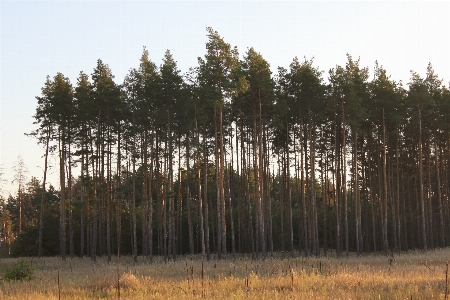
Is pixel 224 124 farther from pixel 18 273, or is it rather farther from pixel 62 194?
pixel 18 273

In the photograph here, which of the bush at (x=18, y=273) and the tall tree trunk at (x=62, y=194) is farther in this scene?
the tall tree trunk at (x=62, y=194)

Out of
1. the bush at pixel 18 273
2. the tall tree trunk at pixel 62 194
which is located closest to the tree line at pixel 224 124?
the tall tree trunk at pixel 62 194

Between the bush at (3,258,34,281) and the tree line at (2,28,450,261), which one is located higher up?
the tree line at (2,28,450,261)

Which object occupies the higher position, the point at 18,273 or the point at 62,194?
the point at 62,194

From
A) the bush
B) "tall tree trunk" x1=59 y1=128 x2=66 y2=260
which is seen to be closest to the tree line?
"tall tree trunk" x1=59 y1=128 x2=66 y2=260

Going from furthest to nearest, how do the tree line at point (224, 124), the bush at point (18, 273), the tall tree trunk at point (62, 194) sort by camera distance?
the tall tree trunk at point (62, 194) < the tree line at point (224, 124) < the bush at point (18, 273)

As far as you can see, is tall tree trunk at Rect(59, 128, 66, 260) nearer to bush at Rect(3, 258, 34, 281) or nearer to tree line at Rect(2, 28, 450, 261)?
tree line at Rect(2, 28, 450, 261)

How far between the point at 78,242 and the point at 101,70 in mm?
24975

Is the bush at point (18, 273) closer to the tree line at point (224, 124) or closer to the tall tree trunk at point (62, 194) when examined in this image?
the tree line at point (224, 124)

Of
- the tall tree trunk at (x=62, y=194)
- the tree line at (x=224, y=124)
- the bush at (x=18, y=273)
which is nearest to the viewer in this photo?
the bush at (x=18, y=273)

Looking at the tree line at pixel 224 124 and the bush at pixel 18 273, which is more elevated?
the tree line at pixel 224 124

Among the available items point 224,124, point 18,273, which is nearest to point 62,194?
point 224,124

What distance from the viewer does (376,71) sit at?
136ft

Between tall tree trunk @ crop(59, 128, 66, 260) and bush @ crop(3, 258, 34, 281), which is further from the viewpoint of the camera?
tall tree trunk @ crop(59, 128, 66, 260)
